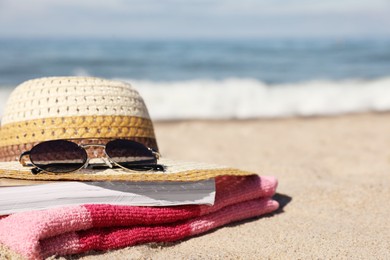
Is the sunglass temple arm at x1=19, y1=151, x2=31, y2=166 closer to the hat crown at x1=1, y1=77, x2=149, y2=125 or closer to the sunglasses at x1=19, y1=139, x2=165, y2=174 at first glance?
the sunglasses at x1=19, y1=139, x2=165, y2=174

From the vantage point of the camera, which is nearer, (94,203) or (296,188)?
(94,203)

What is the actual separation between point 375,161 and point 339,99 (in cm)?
512

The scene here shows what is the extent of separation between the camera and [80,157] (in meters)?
2.56

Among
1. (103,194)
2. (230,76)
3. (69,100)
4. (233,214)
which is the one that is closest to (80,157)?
(103,194)

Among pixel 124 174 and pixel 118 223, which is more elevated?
pixel 124 174

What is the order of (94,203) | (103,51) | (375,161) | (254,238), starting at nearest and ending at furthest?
(94,203) → (254,238) → (375,161) → (103,51)

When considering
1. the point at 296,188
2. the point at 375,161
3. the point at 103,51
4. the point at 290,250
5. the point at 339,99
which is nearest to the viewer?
the point at 290,250

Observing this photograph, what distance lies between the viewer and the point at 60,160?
2523mm

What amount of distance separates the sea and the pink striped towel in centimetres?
536

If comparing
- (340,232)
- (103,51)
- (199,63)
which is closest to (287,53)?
(199,63)

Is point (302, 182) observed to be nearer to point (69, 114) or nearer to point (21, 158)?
point (69, 114)

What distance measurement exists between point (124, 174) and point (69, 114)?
528 millimetres

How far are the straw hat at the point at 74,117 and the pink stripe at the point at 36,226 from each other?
18.3 inches

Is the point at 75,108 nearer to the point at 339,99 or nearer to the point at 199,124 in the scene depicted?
the point at 199,124
